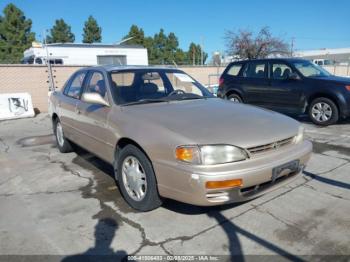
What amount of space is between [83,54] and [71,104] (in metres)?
17.1

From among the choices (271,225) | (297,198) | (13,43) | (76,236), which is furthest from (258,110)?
(13,43)

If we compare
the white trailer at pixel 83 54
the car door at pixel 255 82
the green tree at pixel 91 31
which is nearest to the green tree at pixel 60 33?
the green tree at pixel 91 31

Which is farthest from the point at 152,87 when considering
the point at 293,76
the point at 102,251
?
the point at 293,76

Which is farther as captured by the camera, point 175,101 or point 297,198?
point 175,101

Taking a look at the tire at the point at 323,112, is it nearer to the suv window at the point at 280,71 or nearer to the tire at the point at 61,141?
the suv window at the point at 280,71

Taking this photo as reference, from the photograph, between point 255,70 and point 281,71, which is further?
point 255,70

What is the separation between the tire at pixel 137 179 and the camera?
3.08m

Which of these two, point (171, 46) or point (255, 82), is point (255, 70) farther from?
point (171, 46)

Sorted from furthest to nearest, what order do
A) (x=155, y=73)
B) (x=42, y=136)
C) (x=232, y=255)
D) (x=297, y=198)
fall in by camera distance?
1. (x=42, y=136)
2. (x=155, y=73)
3. (x=297, y=198)
4. (x=232, y=255)

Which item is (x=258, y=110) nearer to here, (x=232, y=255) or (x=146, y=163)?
(x=146, y=163)

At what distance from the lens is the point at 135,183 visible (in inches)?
131

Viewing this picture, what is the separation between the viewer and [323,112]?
759 cm

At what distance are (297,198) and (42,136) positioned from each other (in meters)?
6.27

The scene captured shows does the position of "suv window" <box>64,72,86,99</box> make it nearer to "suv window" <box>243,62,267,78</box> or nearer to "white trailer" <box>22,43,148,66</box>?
"suv window" <box>243,62,267,78</box>
